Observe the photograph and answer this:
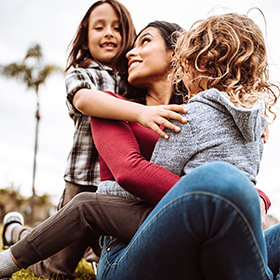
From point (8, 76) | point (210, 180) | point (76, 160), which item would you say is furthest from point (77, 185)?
point (8, 76)

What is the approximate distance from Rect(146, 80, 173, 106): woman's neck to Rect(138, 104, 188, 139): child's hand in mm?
693

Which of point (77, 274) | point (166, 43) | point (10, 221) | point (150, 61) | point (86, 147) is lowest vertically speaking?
point (77, 274)

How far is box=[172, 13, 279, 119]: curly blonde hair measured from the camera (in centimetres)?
184

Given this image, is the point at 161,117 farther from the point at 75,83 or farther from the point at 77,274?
the point at 77,274

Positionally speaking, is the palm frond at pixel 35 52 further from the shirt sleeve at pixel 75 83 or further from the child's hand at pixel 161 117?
the child's hand at pixel 161 117

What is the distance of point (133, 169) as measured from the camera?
164 centimetres

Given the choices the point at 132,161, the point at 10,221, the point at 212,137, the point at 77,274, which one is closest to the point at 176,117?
the point at 212,137

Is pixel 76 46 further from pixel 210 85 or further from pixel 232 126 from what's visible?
pixel 232 126

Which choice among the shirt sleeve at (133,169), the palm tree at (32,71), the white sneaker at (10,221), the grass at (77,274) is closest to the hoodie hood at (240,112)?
the shirt sleeve at (133,169)

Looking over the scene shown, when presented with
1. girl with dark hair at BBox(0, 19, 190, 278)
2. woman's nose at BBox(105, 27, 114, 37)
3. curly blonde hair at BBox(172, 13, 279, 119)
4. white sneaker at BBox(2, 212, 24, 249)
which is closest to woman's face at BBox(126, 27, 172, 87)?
girl with dark hair at BBox(0, 19, 190, 278)

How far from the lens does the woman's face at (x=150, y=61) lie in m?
2.43

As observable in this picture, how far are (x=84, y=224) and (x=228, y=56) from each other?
1.14 m

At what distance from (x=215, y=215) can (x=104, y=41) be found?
2211mm

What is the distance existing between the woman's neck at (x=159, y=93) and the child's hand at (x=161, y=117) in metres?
0.69
